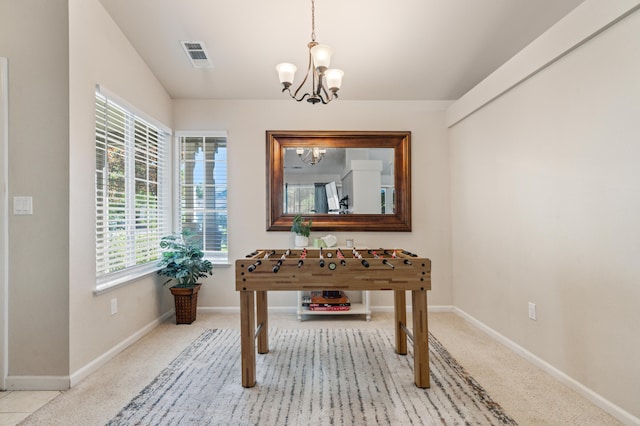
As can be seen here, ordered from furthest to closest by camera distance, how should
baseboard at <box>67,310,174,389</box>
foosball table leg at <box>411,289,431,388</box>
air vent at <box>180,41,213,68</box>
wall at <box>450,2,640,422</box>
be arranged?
air vent at <box>180,41,213,68</box> < baseboard at <box>67,310,174,389</box> < foosball table leg at <box>411,289,431,388</box> < wall at <box>450,2,640,422</box>

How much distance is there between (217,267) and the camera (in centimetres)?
411

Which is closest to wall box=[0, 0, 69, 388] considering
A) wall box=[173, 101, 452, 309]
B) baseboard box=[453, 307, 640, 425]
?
wall box=[173, 101, 452, 309]

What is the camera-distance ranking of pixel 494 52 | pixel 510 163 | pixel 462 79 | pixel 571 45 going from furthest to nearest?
pixel 462 79
pixel 494 52
pixel 510 163
pixel 571 45

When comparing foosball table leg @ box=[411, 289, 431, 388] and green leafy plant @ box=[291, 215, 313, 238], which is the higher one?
green leafy plant @ box=[291, 215, 313, 238]

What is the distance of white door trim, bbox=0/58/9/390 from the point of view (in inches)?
90.4

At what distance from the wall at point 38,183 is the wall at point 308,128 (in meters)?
1.81

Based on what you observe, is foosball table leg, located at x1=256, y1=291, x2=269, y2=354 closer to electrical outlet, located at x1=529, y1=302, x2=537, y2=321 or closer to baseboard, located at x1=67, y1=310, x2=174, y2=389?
baseboard, located at x1=67, y1=310, x2=174, y2=389

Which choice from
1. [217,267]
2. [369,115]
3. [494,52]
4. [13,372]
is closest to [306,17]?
[369,115]

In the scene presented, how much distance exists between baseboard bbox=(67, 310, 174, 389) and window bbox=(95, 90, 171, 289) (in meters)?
0.57

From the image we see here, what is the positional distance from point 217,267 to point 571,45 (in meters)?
3.89

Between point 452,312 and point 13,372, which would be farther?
point 452,312

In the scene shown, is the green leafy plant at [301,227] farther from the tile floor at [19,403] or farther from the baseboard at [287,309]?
the tile floor at [19,403]

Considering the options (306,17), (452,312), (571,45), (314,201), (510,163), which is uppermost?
(306,17)

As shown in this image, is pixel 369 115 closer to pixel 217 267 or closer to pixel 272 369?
pixel 217 267
